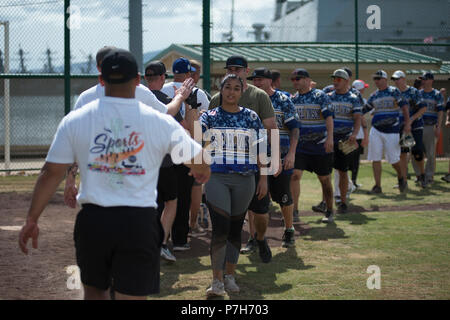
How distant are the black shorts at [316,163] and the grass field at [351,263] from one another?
815mm

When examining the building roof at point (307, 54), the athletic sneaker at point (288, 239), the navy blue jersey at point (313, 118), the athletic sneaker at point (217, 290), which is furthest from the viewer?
the building roof at point (307, 54)

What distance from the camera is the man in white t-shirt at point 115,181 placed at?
A: 3568 mm

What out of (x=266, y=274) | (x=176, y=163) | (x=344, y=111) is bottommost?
(x=266, y=274)

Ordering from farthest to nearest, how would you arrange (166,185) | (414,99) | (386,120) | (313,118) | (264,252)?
(414,99) → (386,120) → (313,118) → (264,252) → (166,185)

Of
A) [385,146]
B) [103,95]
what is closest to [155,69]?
[103,95]

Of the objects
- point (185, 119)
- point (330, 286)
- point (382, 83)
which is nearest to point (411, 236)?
point (330, 286)

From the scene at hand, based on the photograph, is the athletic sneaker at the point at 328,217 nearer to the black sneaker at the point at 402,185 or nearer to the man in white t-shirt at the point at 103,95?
the black sneaker at the point at 402,185

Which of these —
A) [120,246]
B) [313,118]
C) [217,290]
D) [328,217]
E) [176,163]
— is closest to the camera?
[120,246]

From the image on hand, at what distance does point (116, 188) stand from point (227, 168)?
2.21m

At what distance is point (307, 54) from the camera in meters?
21.2

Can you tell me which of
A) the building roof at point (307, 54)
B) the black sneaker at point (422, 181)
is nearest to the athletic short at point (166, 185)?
the black sneaker at point (422, 181)

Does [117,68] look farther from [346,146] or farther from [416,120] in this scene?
[416,120]

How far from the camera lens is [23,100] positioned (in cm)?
2167
